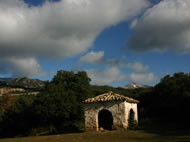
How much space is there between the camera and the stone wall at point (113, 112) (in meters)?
18.2

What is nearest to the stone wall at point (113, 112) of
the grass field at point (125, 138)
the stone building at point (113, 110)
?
the stone building at point (113, 110)

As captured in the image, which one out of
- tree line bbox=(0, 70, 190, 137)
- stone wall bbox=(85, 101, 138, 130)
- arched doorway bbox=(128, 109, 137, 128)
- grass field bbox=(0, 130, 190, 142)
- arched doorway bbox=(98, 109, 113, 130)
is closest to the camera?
grass field bbox=(0, 130, 190, 142)

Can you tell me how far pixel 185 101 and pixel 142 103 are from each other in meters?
11.2

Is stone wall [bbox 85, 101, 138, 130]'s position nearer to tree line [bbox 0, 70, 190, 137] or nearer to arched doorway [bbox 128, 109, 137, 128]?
arched doorway [bbox 128, 109, 137, 128]

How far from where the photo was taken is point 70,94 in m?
27.9

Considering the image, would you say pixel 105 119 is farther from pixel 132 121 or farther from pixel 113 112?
pixel 113 112

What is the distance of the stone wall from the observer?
1820 centimetres

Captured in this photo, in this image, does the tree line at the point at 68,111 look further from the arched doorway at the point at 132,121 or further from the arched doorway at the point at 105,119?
the arched doorway at the point at 132,121

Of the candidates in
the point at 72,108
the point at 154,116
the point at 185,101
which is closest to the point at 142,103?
the point at 154,116

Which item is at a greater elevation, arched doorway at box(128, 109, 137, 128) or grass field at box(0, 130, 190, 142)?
arched doorway at box(128, 109, 137, 128)

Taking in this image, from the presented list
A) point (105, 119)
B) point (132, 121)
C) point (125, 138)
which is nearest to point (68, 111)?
point (105, 119)

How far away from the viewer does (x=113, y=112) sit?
60.7 feet

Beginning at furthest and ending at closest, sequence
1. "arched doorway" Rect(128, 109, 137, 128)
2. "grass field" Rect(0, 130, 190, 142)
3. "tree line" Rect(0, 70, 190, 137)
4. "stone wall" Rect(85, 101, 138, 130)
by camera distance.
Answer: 1. "tree line" Rect(0, 70, 190, 137)
2. "arched doorway" Rect(128, 109, 137, 128)
3. "stone wall" Rect(85, 101, 138, 130)
4. "grass field" Rect(0, 130, 190, 142)

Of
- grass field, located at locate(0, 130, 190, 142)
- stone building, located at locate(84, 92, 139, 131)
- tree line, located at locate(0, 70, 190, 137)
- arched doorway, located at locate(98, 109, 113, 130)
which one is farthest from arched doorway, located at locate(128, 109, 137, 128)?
arched doorway, located at locate(98, 109, 113, 130)
